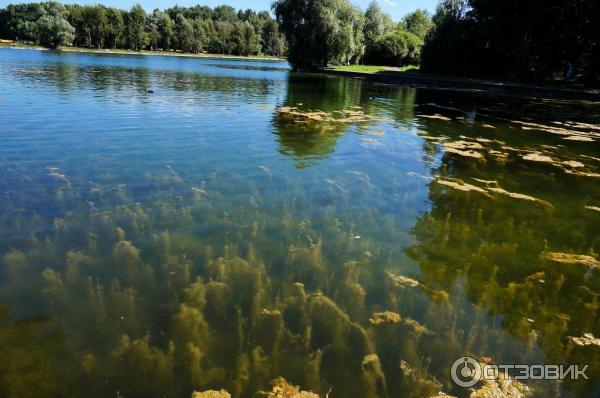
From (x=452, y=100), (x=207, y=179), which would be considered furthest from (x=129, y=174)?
(x=452, y=100)

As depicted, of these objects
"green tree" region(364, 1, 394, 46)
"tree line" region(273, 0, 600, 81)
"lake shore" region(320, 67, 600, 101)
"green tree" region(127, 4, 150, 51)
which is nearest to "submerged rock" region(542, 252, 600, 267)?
"lake shore" region(320, 67, 600, 101)

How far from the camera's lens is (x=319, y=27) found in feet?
195

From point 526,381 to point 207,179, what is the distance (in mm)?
8275

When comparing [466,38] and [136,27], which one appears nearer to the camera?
[466,38]

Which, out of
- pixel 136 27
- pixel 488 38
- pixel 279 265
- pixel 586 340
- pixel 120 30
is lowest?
pixel 586 340

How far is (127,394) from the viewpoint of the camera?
A: 4.25 meters

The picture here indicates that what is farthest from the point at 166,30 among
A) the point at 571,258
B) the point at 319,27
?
the point at 571,258

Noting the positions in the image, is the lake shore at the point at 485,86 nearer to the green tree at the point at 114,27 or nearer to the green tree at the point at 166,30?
the green tree at the point at 114,27

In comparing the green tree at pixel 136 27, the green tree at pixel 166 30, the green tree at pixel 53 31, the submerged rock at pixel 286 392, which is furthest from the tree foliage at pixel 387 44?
the green tree at pixel 166 30

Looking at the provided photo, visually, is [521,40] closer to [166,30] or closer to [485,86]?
[485,86]

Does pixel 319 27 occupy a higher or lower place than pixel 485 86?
higher

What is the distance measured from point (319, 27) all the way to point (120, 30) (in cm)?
9636

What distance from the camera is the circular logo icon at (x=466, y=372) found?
4.73 metres

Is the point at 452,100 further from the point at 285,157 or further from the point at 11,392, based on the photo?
the point at 11,392
